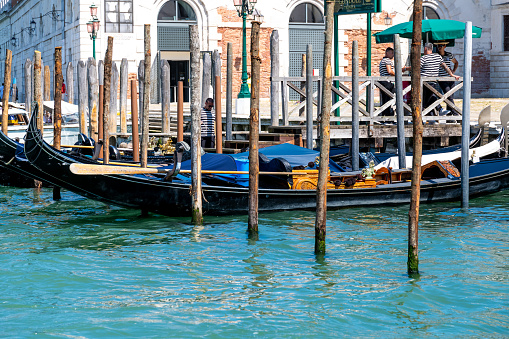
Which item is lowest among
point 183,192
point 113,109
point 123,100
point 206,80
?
point 183,192

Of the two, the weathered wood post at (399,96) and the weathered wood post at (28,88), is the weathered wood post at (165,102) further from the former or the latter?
the weathered wood post at (399,96)

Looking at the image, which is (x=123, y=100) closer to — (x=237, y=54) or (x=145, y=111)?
(x=145, y=111)

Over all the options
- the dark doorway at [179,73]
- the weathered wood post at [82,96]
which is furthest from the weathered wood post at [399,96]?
the dark doorway at [179,73]

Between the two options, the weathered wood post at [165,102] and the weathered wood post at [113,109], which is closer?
the weathered wood post at [165,102]

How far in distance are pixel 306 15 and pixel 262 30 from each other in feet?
5.78

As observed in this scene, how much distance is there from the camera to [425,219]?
30.7 feet

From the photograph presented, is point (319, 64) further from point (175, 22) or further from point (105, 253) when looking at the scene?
point (105, 253)

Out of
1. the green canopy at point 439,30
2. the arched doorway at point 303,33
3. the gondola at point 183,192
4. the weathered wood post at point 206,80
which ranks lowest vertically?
the gondola at point 183,192

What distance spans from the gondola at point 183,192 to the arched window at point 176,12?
1371 centimetres

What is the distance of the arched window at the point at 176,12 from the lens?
22.6 metres

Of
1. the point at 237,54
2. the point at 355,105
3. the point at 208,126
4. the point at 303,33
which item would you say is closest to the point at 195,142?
the point at 355,105

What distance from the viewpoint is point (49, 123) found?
661 inches

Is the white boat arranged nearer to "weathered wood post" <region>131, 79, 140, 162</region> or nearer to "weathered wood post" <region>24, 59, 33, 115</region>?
"weathered wood post" <region>24, 59, 33, 115</region>

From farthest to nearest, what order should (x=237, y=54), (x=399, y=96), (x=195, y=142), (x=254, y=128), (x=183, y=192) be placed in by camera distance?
(x=237, y=54)
(x=399, y=96)
(x=183, y=192)
(x=195, y=142)
(x=254, y=128)
